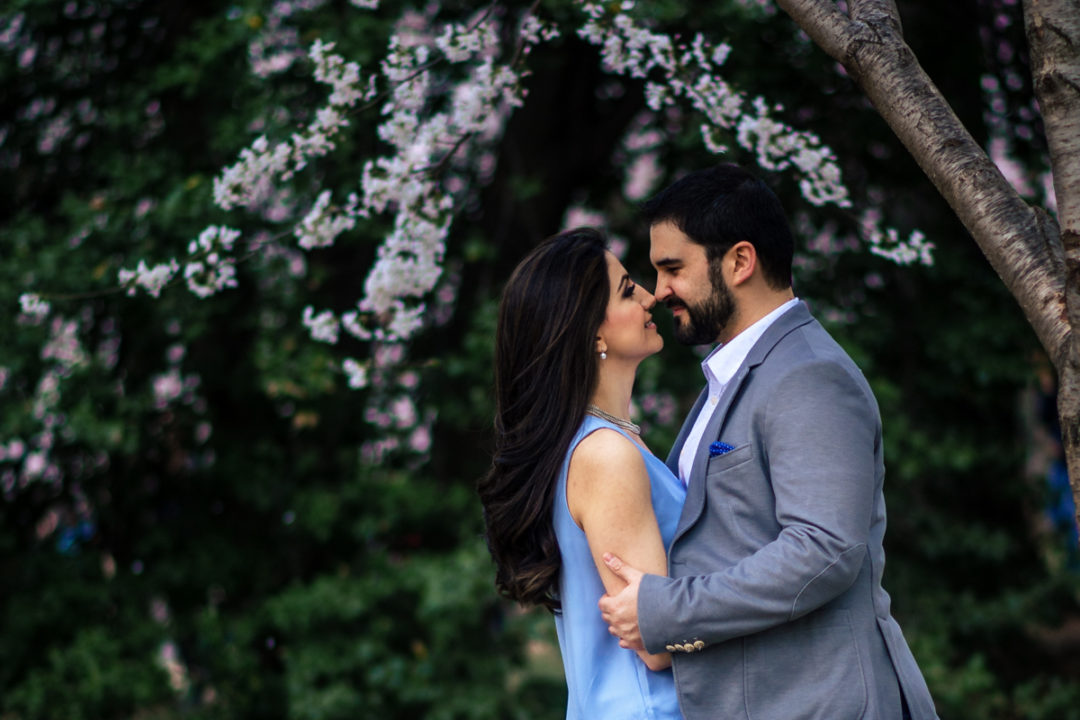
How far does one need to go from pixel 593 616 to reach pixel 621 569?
0.20 m

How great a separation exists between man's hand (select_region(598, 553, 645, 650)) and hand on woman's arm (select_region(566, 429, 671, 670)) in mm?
20

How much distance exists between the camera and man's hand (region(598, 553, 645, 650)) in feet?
6.33

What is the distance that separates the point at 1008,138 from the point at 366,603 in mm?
3684

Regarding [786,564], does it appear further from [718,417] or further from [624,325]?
[624,325]

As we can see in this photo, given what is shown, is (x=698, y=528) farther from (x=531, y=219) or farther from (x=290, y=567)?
(x=290, y=567)

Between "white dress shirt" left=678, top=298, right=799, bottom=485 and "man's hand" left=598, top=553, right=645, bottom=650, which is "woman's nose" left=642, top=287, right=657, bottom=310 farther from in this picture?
"man's hand" left=598, top=553, right=645, bottom=650

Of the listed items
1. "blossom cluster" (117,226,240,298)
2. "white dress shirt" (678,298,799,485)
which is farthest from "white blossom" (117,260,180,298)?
"white dress shirt" (678,298,799,485)

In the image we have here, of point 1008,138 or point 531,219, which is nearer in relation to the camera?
point 1008,138

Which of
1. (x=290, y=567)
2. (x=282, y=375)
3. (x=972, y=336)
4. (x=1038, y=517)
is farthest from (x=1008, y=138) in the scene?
(x=290, y=567)

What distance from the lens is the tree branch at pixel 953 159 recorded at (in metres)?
1.86

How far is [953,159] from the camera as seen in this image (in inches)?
77.2

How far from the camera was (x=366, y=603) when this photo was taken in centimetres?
488

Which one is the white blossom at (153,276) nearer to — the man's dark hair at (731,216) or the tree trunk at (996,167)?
the man's dark hair at (731,216)

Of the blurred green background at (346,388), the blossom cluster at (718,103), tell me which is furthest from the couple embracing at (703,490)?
the blurred green background at (346,388)
